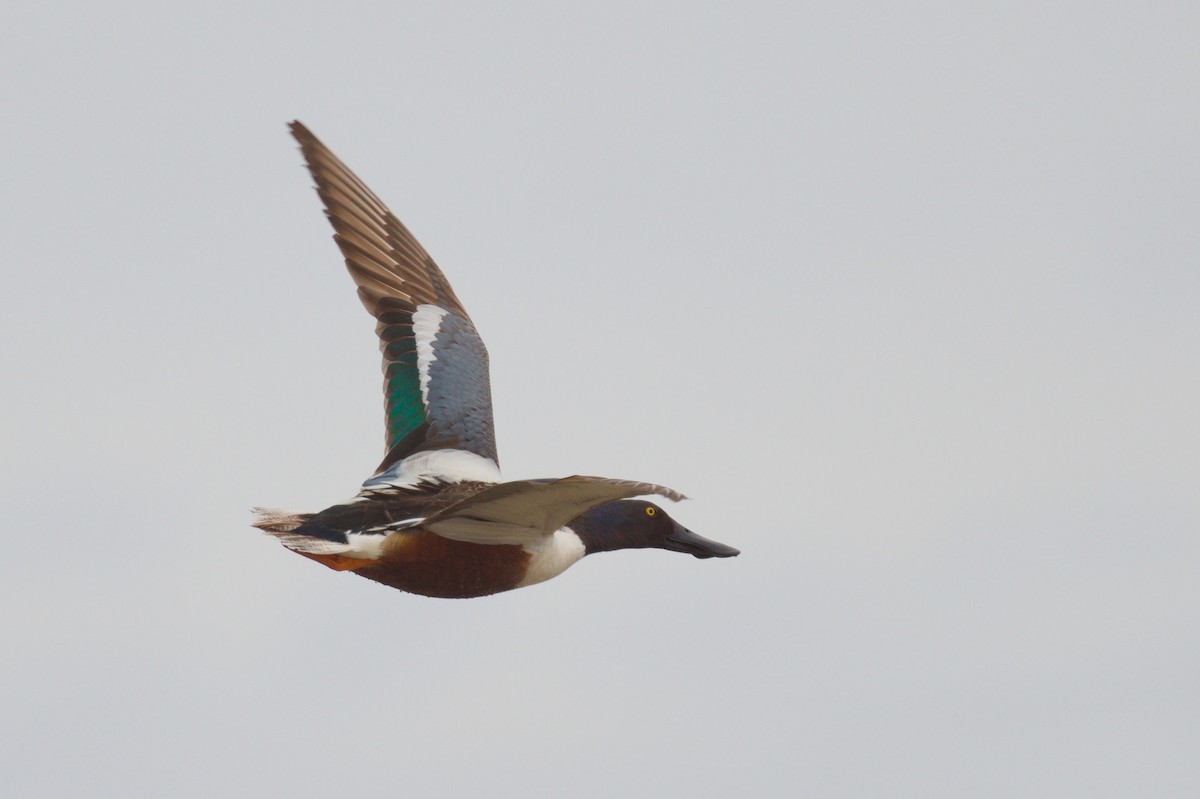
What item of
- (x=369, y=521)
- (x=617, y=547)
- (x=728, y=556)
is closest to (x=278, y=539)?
(x=369, y=521)

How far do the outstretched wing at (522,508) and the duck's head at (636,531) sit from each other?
4.09ft

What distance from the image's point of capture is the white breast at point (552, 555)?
10.5 m

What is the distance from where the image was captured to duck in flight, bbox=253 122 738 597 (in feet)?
32.5

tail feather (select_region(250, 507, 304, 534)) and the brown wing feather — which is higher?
the brown wing feather

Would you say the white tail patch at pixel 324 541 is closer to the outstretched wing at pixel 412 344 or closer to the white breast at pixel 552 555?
the white breast at pixel 552 555

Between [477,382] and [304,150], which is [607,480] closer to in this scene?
[477,382]

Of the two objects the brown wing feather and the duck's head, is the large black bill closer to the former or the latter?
the duck's head

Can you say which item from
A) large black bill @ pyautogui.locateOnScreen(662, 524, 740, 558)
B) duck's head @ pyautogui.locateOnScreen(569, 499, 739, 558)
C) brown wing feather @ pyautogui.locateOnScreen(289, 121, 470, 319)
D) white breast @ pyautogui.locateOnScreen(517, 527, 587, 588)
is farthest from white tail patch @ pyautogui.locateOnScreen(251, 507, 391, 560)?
brown wing feather @ pyautogui.locateOnScreen(289, 121, 470, 319)

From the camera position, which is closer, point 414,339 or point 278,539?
point 278,539

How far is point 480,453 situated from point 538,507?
7.40 ft

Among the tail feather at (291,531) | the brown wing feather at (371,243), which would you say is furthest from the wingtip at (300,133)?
the tail feather at (291,531)

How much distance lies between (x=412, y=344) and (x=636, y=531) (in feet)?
6.92

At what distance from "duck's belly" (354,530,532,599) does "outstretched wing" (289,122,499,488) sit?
33.4 inches

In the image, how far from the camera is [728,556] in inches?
475
